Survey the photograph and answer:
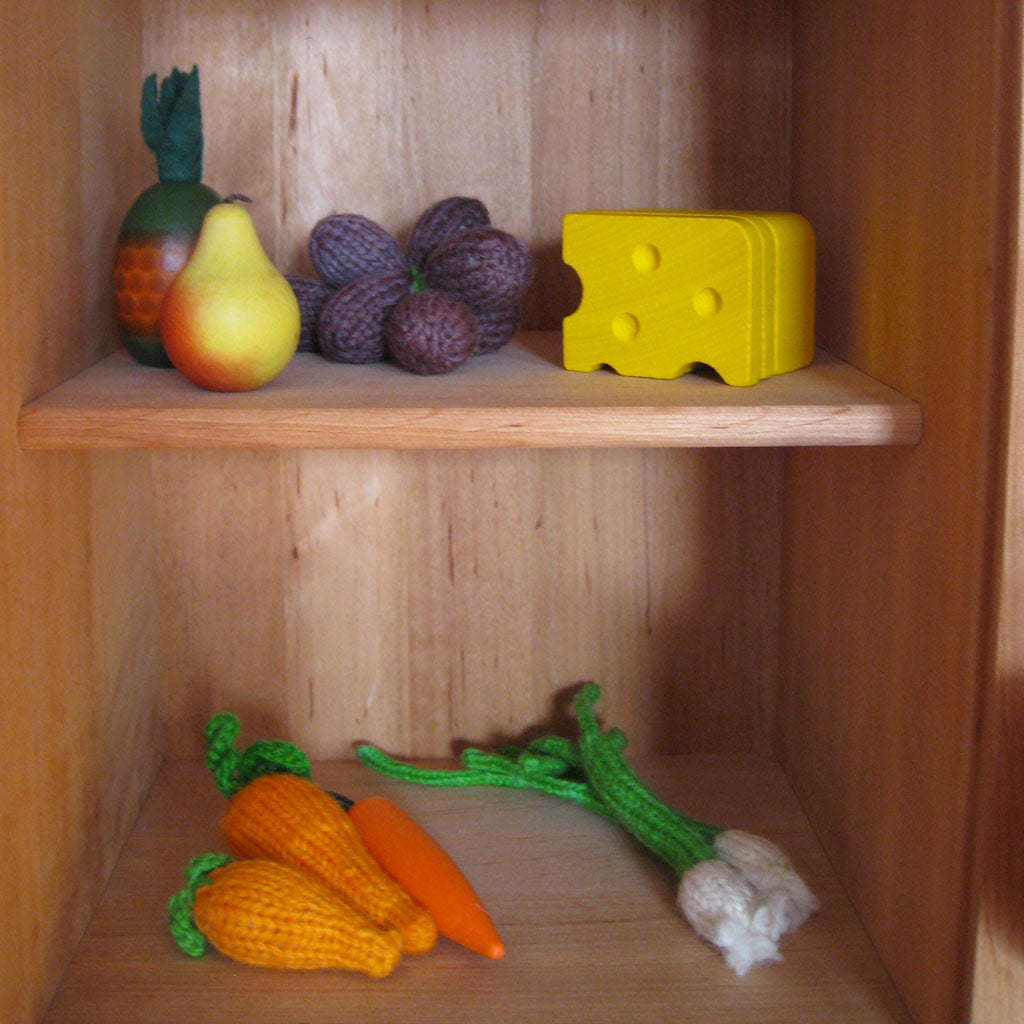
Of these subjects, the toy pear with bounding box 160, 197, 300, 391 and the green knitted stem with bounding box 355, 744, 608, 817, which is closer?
the toy pear with bounding box 160, 197, 300, 391

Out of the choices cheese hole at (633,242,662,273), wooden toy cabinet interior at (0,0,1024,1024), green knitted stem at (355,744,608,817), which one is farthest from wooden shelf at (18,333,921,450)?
green knitted stem at (355,744,608,817)

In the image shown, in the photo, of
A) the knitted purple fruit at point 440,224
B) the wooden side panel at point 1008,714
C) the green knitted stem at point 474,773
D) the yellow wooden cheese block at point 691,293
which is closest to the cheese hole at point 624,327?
the yellow wooden cheese block at point 691,293

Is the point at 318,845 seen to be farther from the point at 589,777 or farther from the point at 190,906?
the point at 589,777

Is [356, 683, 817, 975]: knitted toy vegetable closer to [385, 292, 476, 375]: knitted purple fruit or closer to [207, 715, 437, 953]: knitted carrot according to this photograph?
[207, 715, 437, 953]: knitted carrot

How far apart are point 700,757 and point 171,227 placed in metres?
0.61

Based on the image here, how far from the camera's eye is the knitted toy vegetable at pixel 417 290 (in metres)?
0.81

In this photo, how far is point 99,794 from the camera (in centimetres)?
90

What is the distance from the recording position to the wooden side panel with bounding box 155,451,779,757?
105 centimetres

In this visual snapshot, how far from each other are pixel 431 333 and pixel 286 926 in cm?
37

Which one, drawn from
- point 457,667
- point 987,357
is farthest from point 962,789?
point 457,667

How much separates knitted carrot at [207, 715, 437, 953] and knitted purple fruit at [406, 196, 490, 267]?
0.38m

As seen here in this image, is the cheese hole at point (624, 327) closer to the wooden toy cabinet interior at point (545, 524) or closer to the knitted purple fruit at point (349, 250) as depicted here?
the wooden toy cabinet interior at point (545, 524)

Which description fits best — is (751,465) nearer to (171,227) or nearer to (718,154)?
(718,154)

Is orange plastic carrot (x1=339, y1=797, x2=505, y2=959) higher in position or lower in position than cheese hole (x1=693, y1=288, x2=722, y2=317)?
lower
